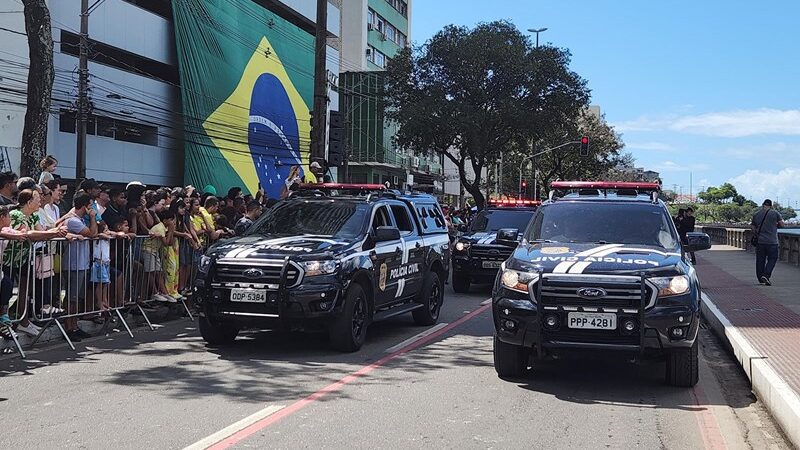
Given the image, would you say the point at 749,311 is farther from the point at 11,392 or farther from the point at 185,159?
the point at 185,159

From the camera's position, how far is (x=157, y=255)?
36.7ft

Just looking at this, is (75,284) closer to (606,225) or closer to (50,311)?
(50,311)

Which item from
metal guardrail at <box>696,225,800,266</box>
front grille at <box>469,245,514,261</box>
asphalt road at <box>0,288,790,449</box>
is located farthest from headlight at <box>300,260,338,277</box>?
metal guardrail at <box>696,225,800,266</box>

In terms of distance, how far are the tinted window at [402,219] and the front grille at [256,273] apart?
2.75m

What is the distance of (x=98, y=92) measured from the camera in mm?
28516

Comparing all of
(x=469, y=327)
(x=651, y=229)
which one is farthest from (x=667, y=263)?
(x=469, y=327)

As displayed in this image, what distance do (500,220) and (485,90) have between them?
73.8 feet

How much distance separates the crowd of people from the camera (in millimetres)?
8781

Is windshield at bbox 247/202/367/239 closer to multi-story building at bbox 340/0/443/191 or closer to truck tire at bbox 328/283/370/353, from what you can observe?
truck tire at bbox 328/283/370/353

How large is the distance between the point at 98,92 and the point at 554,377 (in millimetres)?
25118

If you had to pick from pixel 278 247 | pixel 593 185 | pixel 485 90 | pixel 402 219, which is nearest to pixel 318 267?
pixel 278 247

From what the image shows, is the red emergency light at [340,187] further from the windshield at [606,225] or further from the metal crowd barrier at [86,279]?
the windshield at [606,225]

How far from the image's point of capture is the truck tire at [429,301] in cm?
1138

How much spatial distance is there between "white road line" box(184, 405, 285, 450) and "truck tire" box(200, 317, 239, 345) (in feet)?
9.47
